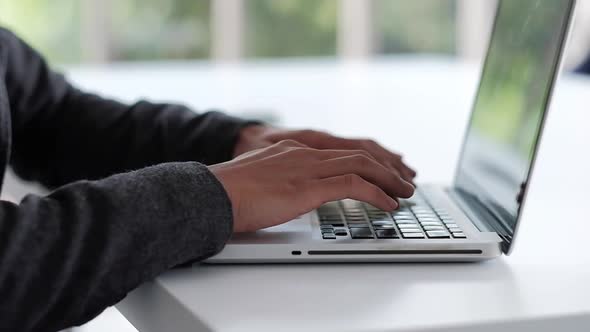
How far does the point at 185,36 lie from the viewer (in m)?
5.62

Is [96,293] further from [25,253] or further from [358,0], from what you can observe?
[358,0]

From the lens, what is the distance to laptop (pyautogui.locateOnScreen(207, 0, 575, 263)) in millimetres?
660

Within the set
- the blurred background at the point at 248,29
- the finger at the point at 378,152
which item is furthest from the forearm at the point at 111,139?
the blurred background at the point at 248,29

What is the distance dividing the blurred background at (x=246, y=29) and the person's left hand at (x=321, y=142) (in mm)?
4205

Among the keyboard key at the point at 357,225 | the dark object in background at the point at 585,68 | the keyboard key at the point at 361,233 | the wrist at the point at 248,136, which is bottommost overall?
the dark object in background at the point at 585,68

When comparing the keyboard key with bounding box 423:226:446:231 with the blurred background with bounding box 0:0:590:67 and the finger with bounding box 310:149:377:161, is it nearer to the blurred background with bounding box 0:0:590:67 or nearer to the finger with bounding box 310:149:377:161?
the finger with bounding box 310:149:377:161

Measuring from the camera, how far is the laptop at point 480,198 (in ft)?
2.16

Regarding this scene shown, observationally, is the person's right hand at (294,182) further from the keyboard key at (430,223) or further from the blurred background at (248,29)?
the blurred background at (248,29)

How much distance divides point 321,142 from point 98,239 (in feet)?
1.24

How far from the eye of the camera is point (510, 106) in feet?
2.89

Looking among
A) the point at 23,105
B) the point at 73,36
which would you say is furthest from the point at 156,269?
the point at 73,36

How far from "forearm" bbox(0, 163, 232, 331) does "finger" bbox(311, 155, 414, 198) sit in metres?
0.11

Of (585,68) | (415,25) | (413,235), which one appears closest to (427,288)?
(413,235)

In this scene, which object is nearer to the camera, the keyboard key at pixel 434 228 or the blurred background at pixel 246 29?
the keyboard key at pixel 434 228
